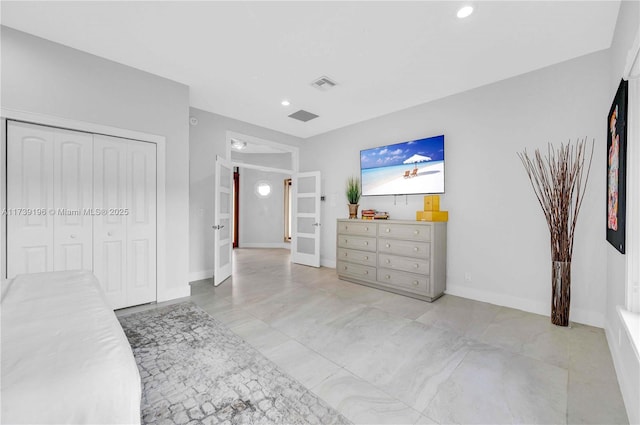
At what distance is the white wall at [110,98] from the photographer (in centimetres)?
246

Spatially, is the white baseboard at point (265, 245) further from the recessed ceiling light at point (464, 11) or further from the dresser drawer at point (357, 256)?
the recessed ceiling light at point (464, 11)

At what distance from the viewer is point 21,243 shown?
2.48m

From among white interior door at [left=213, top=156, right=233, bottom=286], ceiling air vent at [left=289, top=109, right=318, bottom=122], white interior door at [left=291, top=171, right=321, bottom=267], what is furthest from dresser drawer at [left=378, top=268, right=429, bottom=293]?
ceiling air vent at [left=289, top=109, right=318, bottom=122]

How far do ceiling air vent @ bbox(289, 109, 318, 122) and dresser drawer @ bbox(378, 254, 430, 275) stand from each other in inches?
97.0

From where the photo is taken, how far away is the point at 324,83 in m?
3.31

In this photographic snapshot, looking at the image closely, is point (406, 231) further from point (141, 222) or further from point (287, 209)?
point (287, 209)

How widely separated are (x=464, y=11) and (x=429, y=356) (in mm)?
2674

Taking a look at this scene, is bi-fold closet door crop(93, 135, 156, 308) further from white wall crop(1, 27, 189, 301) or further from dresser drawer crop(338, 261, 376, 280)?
dresser drawer crop(338, 261, 376, 280)

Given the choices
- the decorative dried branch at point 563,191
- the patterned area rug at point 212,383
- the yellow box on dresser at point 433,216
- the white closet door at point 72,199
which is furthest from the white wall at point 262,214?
the decorative dried branch at point 563,191

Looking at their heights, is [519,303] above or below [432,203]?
below

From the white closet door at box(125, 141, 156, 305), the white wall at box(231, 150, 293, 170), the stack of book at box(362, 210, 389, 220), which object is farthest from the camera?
the white wall at box(231, 150, 293, 170)

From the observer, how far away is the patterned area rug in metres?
1.51

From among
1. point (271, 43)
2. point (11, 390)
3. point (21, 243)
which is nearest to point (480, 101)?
point (271, 43)

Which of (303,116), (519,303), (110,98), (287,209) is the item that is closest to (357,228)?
(303,116)
